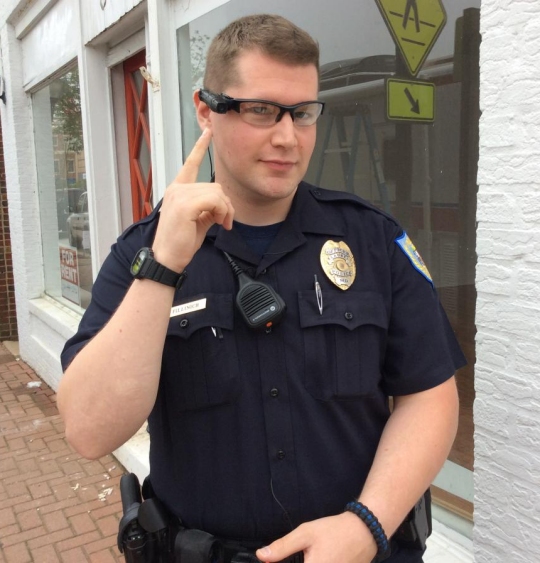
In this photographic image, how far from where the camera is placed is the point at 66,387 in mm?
1339

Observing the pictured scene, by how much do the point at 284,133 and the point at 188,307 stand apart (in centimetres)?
46

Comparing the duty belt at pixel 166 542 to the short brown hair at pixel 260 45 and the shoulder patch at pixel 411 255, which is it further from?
the short brown hair at pixel 260 45

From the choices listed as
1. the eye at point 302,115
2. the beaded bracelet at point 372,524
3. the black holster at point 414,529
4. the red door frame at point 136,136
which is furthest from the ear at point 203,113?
the red door frame at point 136,136

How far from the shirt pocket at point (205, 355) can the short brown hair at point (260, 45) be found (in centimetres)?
54

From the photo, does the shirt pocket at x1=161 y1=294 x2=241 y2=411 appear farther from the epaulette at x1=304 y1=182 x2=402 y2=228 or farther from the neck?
the epaulette at x1=304 y1=182 x2=402 y2=228

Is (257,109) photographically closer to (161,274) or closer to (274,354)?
(161,274)

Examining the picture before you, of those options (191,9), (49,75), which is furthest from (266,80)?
(49,75)

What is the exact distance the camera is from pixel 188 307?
1.42 metres

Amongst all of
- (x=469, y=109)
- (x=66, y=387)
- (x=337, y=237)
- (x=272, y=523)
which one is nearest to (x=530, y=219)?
(x=337, y=237)

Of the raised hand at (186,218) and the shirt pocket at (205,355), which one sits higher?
the raised hand at (186,218)

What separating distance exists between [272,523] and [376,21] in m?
2.39

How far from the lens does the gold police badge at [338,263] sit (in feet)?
4.79

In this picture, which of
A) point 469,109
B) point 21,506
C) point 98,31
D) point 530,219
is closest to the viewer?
point 530,219

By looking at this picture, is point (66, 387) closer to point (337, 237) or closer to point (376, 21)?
point (337, 237)
